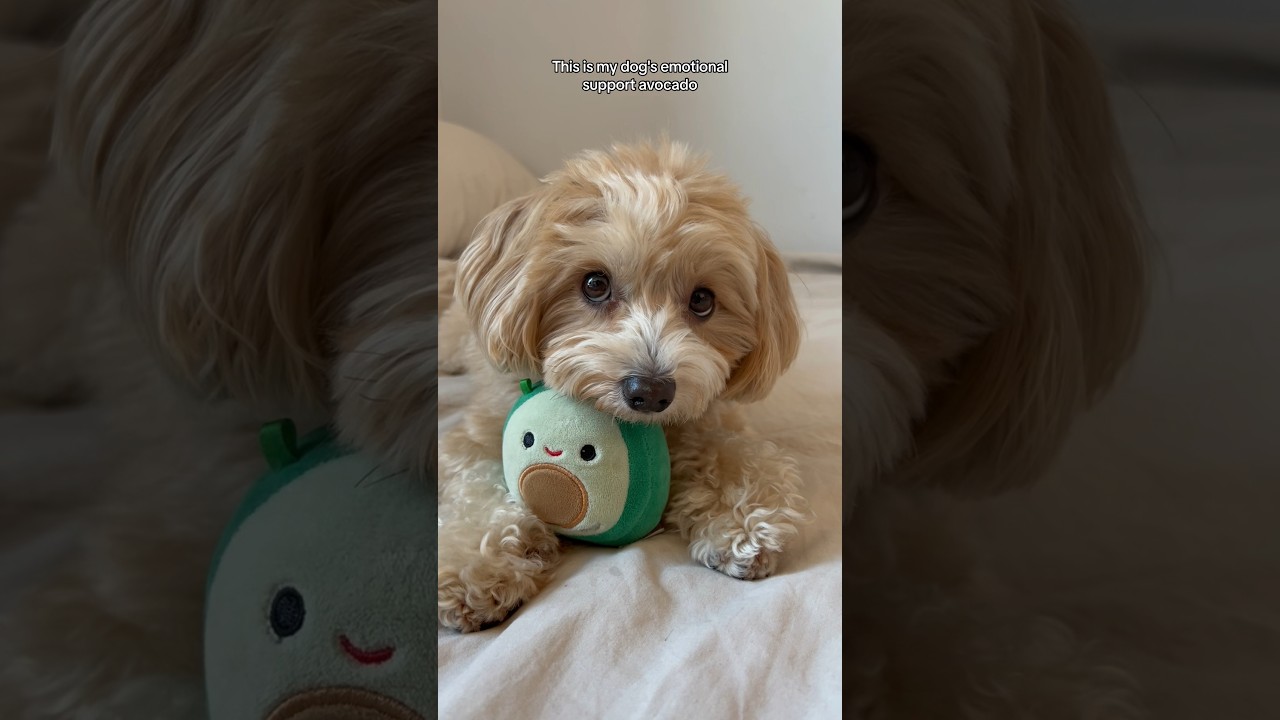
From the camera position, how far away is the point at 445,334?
2.01 feet

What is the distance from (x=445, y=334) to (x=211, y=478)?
0.18 meters

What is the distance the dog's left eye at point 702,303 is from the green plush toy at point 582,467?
A: 0.27 ft

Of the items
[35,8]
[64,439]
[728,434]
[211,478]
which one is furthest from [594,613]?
[35,8]

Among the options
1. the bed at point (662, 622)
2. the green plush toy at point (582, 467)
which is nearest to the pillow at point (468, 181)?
the bed at point (662, 622)

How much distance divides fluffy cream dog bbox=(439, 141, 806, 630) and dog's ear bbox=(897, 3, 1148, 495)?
13cm

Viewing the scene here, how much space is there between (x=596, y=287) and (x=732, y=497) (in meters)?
0.16

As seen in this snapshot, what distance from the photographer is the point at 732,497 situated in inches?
23.7

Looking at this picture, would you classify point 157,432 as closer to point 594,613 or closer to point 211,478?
point 211,478

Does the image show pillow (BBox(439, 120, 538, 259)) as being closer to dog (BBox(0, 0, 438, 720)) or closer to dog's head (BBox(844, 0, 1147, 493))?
dog (BBox(0, 0, 438, 720))

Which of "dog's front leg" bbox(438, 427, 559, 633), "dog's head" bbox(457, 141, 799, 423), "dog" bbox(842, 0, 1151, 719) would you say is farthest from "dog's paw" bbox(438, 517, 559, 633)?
"dog" bbox(842, 0, 1151, 719)

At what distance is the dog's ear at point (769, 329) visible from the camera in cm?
60

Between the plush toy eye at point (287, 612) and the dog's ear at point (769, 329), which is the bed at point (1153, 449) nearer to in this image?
the dog's ear at point (769, 329)

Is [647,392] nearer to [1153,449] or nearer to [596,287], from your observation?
[596,287]

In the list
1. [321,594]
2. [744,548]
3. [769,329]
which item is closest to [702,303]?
[769,329]
